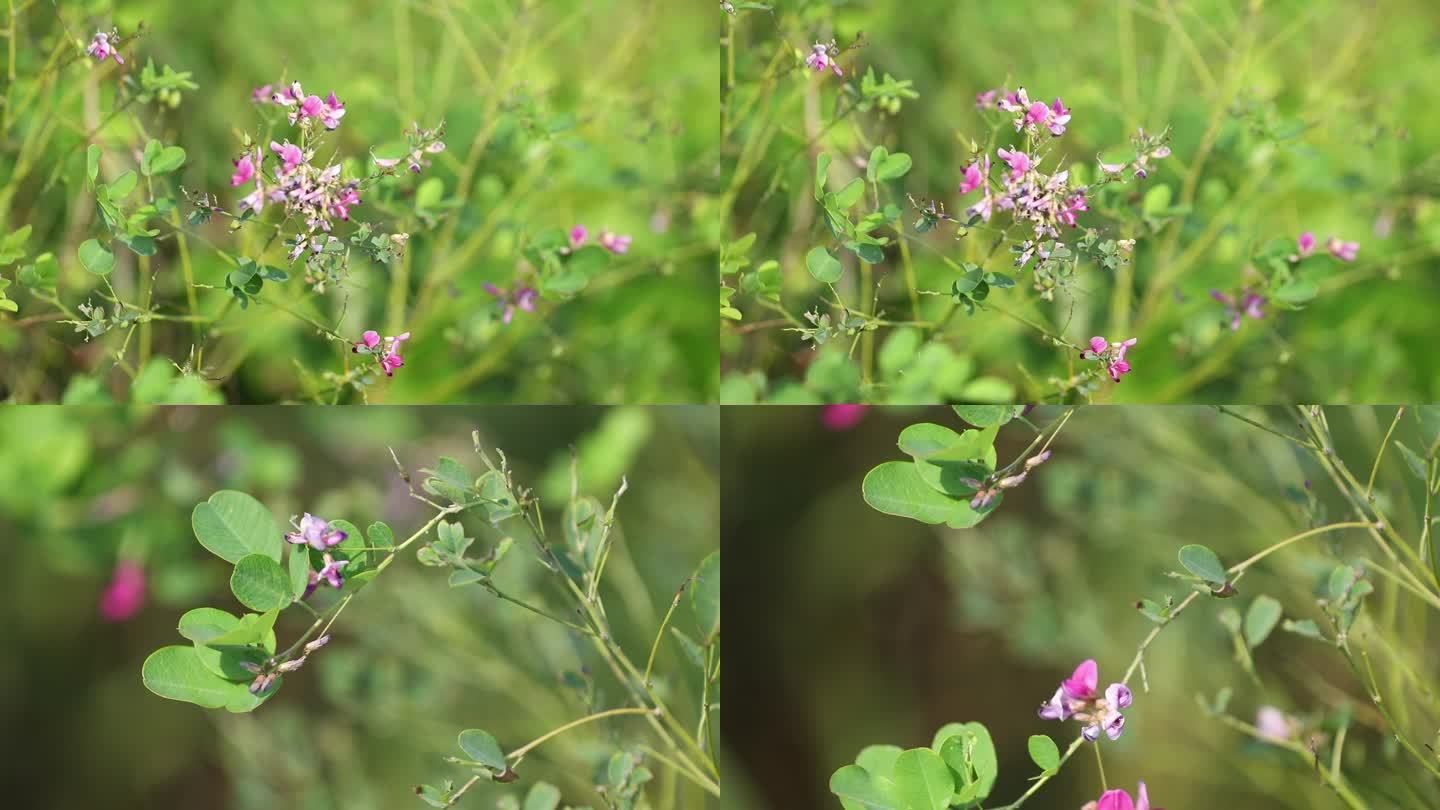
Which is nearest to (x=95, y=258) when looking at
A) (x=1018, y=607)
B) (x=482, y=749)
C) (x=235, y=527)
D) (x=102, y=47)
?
(x=102, y=47)

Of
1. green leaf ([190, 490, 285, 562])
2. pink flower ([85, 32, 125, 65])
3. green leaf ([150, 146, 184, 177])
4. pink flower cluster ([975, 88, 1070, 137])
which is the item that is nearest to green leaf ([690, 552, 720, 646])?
green leaf ([190, 490, 285, 562])

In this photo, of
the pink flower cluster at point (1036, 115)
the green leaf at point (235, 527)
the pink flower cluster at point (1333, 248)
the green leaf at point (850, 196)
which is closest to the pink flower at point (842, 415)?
the green leaf at point (850, 196)

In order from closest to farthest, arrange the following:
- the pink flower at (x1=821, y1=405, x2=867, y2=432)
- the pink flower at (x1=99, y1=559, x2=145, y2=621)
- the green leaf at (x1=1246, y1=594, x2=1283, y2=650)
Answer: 1. the green leaf at (x1=1246, y1=594, x2=1283, y2=650)
2. the pink flower at (x1=821, y1=405, x2=867, y2=432)
3. the pink flower at (x1=99, y1=559, x2=145, y2=621)

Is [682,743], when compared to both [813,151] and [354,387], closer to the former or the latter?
[354,387]

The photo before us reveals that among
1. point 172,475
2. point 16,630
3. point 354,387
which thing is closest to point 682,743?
point 354,387

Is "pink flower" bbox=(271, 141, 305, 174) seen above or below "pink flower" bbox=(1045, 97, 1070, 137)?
below

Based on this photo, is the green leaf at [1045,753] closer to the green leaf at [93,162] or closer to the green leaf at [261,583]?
the green leaf at [261,583]

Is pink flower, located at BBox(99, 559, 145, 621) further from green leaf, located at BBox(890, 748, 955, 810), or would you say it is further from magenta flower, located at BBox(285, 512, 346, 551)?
green leaf, located at BBox(890, 748, 955, 810)

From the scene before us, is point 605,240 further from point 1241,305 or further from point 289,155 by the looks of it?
point 1241,305
